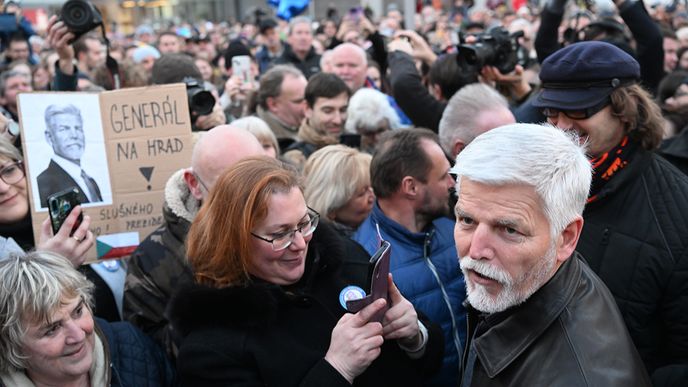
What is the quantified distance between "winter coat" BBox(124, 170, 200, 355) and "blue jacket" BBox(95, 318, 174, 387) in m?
0.07

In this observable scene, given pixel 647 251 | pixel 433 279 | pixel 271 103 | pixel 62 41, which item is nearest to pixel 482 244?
pixel 647 251

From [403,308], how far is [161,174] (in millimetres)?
1659

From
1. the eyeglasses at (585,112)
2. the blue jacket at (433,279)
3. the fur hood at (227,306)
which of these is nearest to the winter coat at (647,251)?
the eyeglasses at (585,112)

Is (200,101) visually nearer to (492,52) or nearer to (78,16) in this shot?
(78,16)

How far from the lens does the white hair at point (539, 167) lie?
5.71 ft

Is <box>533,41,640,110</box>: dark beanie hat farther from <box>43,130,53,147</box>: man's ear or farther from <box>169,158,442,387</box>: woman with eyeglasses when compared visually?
<box>43,130,53,147</box>: man's ear

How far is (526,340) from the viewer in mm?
1745

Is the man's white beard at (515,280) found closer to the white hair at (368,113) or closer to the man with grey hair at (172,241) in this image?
the man with grey hair at (172,241)

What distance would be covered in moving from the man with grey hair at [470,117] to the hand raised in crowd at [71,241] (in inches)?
71.4

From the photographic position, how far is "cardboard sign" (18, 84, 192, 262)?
3176 millimetres

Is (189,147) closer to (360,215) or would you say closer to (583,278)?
(360,215)

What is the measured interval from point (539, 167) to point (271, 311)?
0.98 m

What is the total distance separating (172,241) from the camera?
2.93 meters

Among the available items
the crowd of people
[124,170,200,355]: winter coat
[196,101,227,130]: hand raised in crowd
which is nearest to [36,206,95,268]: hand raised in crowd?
the crowd of people
